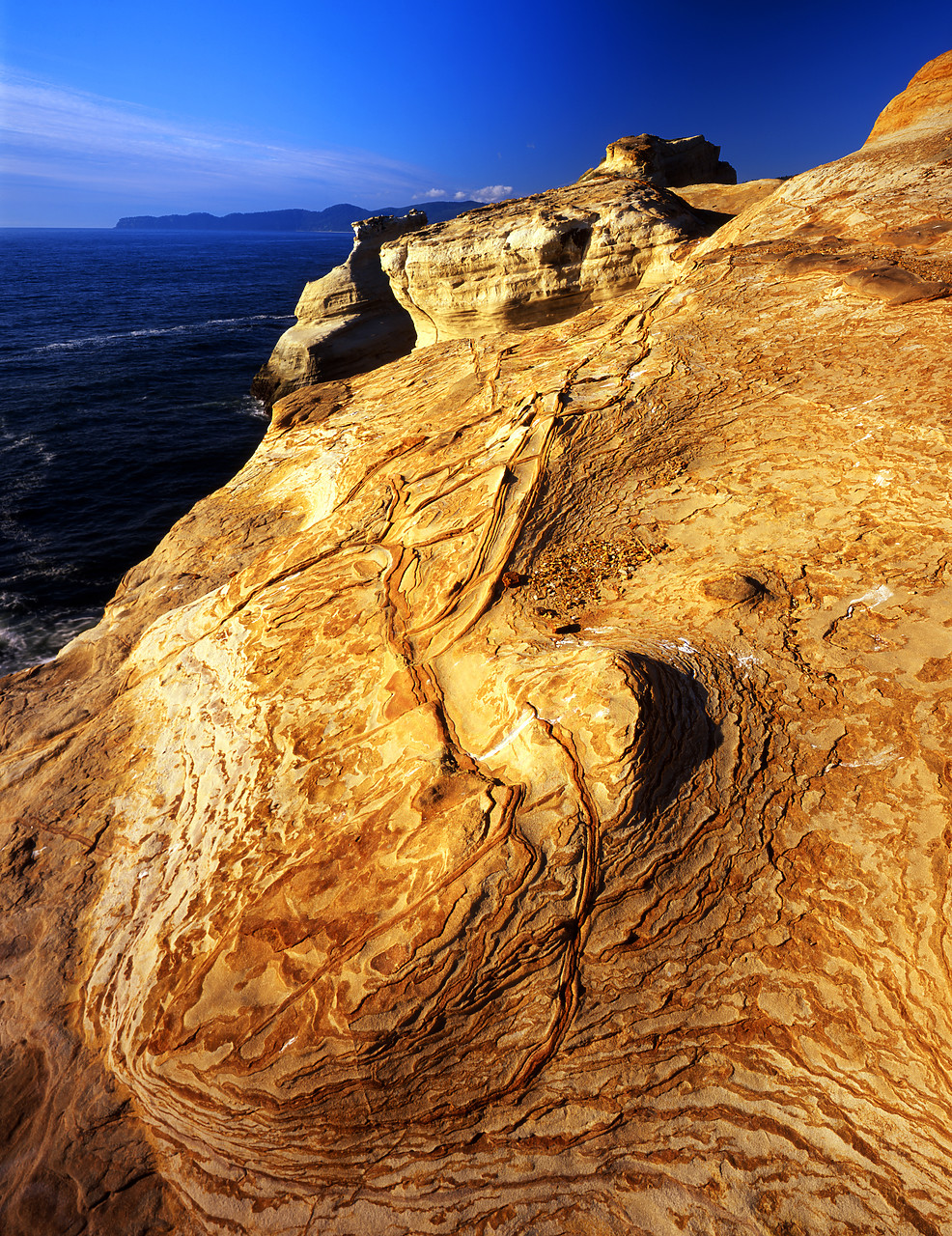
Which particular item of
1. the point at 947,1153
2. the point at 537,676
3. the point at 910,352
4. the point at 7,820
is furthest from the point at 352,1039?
the point at 910,352

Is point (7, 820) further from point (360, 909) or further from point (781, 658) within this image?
point (781, 658)

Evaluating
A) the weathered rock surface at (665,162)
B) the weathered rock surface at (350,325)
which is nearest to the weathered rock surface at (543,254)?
the weathered rock surface at (665,162)

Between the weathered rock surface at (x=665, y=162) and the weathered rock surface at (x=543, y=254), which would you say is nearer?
the weathered rock surface at (x=543, y=254)

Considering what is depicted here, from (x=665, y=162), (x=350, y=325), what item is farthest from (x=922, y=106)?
(x=350, y=325)

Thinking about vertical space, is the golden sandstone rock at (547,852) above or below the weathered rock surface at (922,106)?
below

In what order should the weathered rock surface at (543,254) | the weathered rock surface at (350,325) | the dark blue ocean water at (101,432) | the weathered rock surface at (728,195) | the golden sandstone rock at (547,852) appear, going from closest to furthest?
the golden sandstone rock at (547,852) → the weathered rock surface at (543,254) → the dark blue ocean water at (101,432) → the weathered rock surface at (728,195) → the weathered rock surface at (350,325)

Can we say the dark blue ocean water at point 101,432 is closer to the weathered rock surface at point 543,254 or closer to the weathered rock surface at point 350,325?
the weathered rock surface at point 350,325
